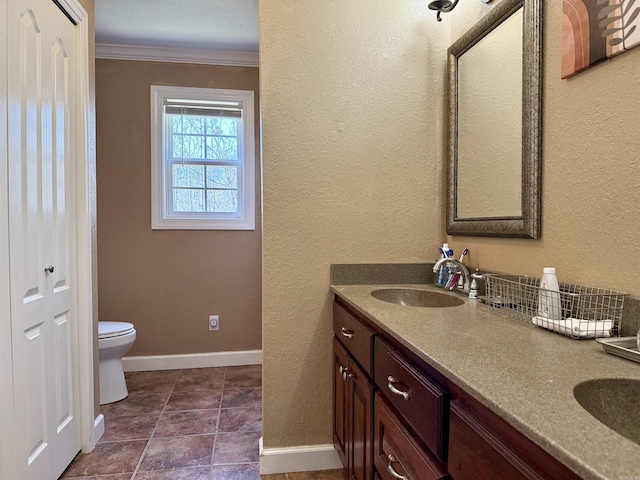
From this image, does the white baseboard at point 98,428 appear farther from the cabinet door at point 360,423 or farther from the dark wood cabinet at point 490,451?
the dark wood cabinet at point 490,451

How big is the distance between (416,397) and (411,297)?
0.84m

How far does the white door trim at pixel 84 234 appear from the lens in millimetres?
1939

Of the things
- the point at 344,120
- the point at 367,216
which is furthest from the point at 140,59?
the point at 367,216

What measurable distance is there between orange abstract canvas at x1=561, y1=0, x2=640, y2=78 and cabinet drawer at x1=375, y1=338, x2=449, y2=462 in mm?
991

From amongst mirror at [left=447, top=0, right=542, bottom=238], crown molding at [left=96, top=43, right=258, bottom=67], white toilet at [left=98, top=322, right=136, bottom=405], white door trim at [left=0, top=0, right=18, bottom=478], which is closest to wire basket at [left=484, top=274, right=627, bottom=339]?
mirror at [left=447, top=0, right=542, bottom=238]

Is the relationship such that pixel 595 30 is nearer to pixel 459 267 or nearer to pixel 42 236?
pixel 459 267

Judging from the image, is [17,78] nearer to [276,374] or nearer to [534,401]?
[276,374]

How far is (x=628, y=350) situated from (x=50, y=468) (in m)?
2.14

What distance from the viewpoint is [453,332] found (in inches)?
39.8

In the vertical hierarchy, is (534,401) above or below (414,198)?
below

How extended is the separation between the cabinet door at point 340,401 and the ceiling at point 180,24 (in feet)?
7.36

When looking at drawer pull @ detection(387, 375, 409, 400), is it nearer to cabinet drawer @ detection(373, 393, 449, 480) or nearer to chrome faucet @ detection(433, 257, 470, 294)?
cabinet drawer @ detection(373, 393, 449, 480)

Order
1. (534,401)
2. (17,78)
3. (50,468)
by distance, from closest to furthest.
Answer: (534,401) → (17,78) → (50,468)

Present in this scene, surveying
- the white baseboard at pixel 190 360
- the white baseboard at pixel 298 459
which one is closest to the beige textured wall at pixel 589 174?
the white baseboard at pixel 298 459
